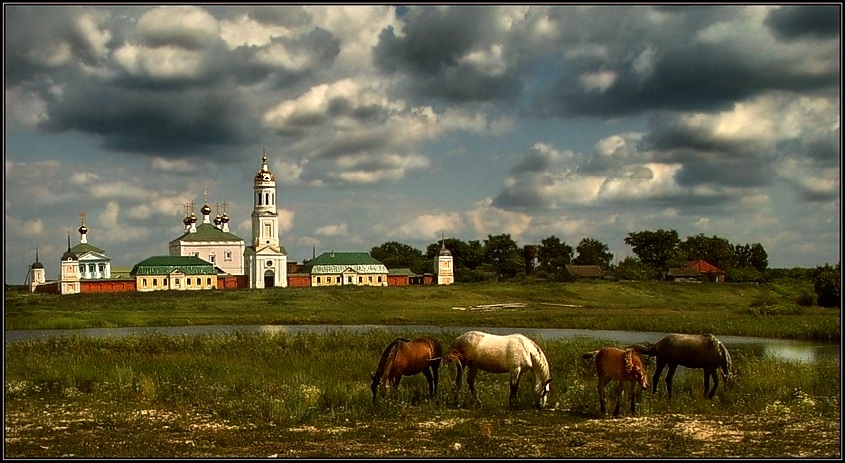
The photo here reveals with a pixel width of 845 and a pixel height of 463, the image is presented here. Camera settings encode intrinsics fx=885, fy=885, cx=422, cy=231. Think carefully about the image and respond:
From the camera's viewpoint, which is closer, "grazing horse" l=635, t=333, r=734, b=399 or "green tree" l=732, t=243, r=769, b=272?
"grazing horse" l=635, t=333, r=734, b=399

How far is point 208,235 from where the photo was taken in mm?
128875

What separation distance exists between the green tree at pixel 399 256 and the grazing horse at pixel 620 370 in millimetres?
128956

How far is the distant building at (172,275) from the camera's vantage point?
11138 cm

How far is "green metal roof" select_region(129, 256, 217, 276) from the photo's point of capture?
369ft

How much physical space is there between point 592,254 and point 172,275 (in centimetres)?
7872

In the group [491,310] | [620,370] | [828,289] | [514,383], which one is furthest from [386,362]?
[828,289]

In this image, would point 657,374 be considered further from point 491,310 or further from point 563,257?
point 563,257

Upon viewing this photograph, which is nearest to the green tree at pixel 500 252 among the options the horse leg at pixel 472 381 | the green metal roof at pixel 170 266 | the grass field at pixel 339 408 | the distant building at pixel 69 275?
the green metal roof at pixel 170 266

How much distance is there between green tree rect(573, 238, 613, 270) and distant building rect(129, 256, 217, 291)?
230 ft

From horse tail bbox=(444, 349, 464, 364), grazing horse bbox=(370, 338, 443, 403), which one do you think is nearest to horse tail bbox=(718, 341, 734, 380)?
horse tail bbox=(444, 349, 464, 364)

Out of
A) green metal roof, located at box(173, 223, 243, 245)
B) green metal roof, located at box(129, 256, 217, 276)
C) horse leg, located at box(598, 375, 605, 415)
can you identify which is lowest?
horse leg, located at box(598, 375, 605, 415)

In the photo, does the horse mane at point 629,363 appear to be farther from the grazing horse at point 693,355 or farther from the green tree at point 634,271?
the green tree at point 634,271

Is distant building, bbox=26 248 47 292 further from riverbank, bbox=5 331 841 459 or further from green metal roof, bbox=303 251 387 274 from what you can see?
riverbank, bbox=5 331 841 459

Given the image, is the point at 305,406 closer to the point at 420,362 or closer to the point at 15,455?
the point at 420,362
